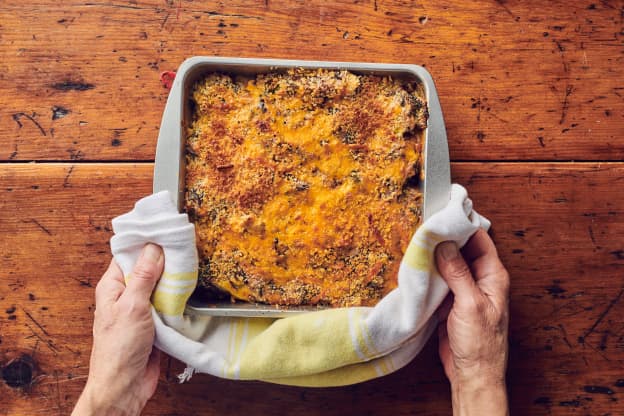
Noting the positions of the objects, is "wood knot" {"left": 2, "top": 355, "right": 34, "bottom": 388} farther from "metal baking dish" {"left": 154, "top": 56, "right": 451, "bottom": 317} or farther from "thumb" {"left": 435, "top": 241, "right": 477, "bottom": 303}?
"thumb" {"left": 435, "top": 241, "right": 477, "bottom": 303}

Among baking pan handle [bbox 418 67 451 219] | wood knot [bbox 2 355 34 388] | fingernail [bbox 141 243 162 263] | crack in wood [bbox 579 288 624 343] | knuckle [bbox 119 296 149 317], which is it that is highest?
baking pan handle [bbox 418 67 451 219]

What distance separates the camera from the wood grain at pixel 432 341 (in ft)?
3.75

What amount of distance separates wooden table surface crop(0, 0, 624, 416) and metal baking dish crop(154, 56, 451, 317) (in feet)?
0.57

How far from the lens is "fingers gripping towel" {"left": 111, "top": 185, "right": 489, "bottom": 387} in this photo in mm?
949

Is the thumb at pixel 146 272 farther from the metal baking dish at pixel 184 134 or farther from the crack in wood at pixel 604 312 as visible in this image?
the crack in wood at pixel 604 312

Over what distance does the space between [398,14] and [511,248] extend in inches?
23.4

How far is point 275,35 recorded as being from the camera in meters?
1.15

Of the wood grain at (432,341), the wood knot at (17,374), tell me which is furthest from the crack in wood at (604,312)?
the wood knot at (17,374)

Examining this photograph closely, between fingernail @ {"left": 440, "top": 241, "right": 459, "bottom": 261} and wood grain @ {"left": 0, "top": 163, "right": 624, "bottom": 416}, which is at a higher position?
fingernail @ {"left": 440, "top": 241, "right": 459, "bottom": 261}

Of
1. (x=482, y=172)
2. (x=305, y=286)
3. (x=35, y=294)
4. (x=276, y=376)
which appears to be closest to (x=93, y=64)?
(x=35, y=294)

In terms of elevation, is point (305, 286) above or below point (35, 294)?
above

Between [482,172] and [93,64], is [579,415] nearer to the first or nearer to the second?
[482,172]

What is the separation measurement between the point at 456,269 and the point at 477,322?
0.11 meters

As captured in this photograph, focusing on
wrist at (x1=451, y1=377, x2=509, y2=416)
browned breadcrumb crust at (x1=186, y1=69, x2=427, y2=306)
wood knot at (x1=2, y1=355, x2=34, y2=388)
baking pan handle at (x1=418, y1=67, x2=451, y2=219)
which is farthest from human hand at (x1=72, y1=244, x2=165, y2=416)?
wrist at (x1=451, y1=377, x2=509, y2=416)
